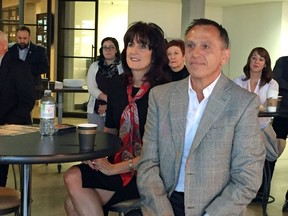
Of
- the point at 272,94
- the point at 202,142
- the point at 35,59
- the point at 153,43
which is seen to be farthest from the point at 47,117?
the point at 35,59

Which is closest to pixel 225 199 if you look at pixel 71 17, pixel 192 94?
pixel 192 94

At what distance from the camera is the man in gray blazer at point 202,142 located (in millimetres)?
1692

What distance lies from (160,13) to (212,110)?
8670 mm

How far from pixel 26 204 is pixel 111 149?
504 mm

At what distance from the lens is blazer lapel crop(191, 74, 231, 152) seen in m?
1.71

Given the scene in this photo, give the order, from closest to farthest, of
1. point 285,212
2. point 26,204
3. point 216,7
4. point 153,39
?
1. point 26,204
2. point 153,39
3. point 285,212
4. point 216,7

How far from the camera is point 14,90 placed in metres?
3.04

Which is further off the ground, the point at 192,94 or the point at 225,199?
the point at 192,94

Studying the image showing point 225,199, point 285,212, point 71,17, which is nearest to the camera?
point 225,199

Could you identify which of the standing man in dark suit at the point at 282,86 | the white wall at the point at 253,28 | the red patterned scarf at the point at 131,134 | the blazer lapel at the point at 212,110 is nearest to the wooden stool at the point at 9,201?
the red patterned scarf at the point at 131,134

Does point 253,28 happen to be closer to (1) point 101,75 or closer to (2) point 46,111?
(1) point 101,75

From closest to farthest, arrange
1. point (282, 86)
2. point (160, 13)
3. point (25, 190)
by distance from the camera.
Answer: point (25, 190), point (282, 86), point (160, 13)

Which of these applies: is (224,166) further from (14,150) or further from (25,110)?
(25,110)

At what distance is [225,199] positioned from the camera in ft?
5.48
